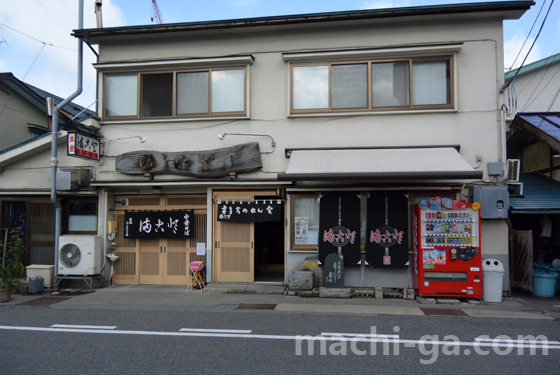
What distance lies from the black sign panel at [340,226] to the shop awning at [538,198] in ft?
14.2

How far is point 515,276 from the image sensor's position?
1026cm

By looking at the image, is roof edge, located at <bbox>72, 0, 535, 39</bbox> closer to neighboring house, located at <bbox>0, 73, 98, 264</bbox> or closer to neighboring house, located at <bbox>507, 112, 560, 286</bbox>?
neighboring house, located at <bbox>0, 73, 98, 264</bbox>

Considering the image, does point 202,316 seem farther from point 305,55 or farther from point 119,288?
point 305,55

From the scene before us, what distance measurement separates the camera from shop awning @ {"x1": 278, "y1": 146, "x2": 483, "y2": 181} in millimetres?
8672

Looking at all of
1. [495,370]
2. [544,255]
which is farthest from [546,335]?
[544,255]

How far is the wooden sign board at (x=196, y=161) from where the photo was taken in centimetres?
1047

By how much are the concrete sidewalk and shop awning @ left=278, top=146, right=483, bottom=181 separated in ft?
10.2

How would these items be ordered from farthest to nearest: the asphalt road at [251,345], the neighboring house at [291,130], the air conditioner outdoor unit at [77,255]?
1. the air conditioner outdoor unit at [77,255]
2. the neighboring house at [291,130]
3. the asphalt road at [251,345]

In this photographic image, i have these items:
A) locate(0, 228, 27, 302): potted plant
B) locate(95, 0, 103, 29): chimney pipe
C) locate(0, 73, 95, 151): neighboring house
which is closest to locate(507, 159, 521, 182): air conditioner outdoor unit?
locate(95, 0, 103, 29): chimney pipe

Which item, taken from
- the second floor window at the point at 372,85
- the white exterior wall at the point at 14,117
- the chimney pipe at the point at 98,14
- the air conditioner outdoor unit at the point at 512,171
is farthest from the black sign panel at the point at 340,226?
the white exterior wall at the point at 14,117

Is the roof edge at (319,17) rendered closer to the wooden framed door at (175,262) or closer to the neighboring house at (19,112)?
the neighboring house at (19,112)

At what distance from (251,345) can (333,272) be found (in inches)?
160

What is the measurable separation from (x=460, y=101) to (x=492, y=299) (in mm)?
5339

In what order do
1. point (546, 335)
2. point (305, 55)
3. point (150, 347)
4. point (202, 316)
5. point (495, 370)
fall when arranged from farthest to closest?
point (305, 55) → point (202, 316) → point (546, 335) → point (150, 347) → point (495, 370)
